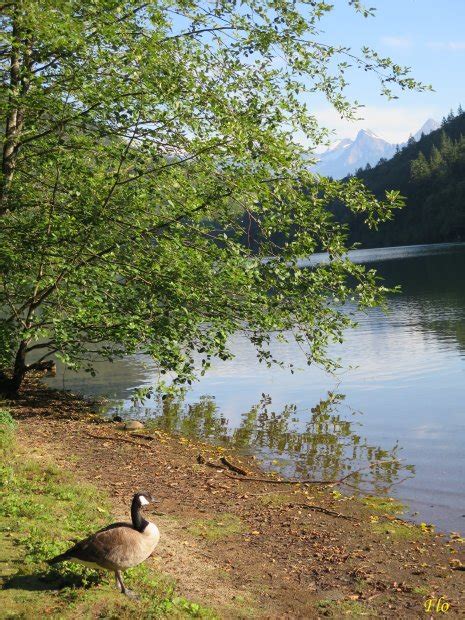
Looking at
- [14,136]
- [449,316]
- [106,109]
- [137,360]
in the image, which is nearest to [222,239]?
[106,109]

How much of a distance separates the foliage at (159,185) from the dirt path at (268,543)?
111 inches

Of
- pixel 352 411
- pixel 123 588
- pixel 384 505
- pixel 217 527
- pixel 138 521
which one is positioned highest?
pixel 138 521

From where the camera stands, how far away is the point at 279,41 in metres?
15.9

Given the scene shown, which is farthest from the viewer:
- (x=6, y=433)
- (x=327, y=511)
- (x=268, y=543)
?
(x=6, y=433)

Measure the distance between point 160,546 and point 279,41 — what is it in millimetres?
12174

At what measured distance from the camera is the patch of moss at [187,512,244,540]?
479 inches

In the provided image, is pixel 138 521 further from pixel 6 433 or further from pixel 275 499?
pixel 6 433

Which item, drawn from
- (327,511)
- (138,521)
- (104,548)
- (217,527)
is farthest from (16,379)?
(104,548)

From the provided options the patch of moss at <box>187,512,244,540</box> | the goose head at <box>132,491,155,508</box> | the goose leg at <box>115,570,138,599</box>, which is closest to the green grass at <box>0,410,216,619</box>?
the goose leg at <box>115,570,138,599</box>

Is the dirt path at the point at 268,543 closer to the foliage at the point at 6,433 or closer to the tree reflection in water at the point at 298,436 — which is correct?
the foliage at the point at 6,433

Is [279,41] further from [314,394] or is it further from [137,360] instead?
[137,360]

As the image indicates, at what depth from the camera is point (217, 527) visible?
12.7 metres

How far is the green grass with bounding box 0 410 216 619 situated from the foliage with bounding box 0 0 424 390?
17.2 ft

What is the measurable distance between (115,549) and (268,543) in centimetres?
473
